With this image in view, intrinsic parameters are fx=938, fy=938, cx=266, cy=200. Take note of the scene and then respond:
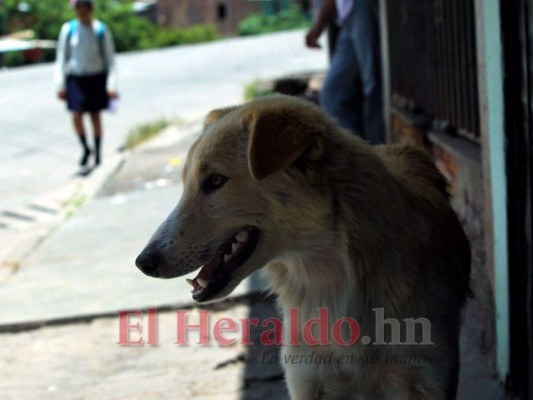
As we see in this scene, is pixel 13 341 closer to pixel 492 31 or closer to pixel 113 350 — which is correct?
pixel 113 350

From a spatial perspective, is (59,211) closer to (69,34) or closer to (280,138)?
(69,34)

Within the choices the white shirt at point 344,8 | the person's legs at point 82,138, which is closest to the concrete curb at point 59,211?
the person's legs at point 82,138

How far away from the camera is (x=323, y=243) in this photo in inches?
119

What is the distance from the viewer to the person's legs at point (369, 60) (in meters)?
7.31

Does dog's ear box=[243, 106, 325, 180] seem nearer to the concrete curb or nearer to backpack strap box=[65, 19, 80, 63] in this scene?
the concrete curb

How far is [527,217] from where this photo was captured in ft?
12.3

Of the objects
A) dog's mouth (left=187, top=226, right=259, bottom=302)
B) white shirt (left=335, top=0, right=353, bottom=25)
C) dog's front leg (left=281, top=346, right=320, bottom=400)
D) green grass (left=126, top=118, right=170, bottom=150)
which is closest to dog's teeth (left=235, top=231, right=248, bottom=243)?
dog's mouth (left=187, top=226, right=259, bottom=302)

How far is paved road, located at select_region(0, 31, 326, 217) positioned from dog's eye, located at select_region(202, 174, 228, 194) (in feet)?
22.3

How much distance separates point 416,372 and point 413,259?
0.37 m

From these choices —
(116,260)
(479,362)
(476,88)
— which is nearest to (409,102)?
(476,88)

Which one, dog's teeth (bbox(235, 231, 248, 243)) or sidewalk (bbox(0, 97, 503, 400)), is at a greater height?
dog's teeth (bbox(235, 231, 248, 243))

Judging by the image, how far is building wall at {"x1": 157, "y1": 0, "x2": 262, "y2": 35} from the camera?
230 feet

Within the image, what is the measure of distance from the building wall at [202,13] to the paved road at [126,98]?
39099 mm

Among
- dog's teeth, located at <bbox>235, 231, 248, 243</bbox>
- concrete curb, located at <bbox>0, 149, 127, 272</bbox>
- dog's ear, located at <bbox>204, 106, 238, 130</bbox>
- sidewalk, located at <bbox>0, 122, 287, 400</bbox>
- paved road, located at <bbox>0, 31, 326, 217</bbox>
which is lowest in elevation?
paved road, located at <bbox>0, 31, 326, 217</bbox>
